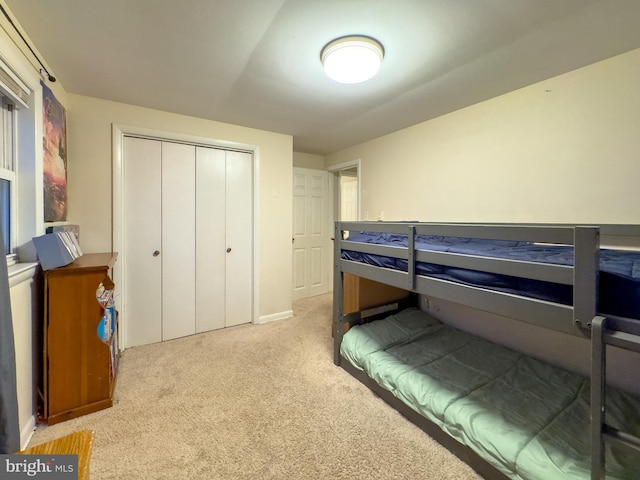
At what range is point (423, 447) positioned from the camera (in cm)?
138

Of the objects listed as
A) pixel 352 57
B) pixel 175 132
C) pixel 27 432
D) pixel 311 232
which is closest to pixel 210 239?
pixel 175 132

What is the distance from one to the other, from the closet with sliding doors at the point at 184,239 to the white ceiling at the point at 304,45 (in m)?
0.56

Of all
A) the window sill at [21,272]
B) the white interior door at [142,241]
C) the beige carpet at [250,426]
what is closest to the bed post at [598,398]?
the beige carpet at [250,426]

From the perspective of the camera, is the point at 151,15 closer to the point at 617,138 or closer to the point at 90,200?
the point at 90,200

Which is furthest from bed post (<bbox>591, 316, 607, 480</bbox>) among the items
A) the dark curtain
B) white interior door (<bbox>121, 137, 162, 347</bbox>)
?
white interior door (<bbox>121, 137, 162, 347</bbox>)

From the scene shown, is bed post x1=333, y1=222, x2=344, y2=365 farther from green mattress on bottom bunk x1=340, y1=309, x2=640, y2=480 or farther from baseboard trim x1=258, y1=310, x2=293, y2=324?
baseboard trim x1=258, y1=310, x2=293, y2=324

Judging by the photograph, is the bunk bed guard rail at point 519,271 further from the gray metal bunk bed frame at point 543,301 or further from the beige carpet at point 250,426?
the beige carpet at point 250,426

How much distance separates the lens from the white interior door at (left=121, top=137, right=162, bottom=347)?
241 cm

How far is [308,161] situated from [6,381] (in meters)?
3.72

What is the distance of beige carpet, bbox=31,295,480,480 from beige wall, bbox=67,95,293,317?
38.9 inches

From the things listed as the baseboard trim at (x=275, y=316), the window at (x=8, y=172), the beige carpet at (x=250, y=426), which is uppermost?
the window at (x=8, y=172)

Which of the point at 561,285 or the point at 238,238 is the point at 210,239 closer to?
the point at 238,238

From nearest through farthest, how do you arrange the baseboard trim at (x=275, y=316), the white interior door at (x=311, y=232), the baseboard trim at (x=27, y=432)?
the baseboard trim at (x=27, y=432)
the baseboard trim at (x=275, y=316)
the white interior door at (x=311, y=232)

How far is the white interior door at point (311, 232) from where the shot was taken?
3.95 metres
